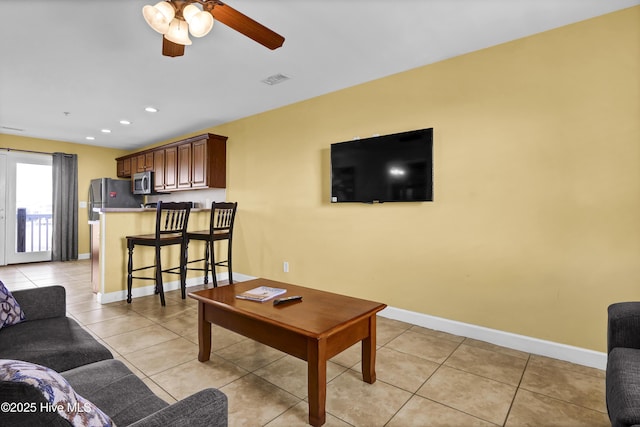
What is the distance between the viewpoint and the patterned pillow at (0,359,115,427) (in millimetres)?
653

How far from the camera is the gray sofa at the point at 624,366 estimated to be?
111 cm

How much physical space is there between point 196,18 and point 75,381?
178 cm

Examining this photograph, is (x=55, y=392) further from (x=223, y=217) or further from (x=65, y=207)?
(x=65, y=207)

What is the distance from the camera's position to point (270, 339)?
190cm

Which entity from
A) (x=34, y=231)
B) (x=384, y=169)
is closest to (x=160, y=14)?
(x=384, y=169)

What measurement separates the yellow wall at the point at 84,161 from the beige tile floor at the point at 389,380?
4.54m

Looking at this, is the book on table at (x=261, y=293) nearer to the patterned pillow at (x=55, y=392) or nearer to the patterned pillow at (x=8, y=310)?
the patterned pillow at (x=8, y=310)

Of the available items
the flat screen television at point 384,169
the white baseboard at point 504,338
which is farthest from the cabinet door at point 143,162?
the flat screen television at point 384,169

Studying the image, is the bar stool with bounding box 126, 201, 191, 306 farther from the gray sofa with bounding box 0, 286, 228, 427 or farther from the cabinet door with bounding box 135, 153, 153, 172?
the cabinet door with bounding box 135, 153, 153, 172

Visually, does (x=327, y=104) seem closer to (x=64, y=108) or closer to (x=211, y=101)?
(x=211, y=101)

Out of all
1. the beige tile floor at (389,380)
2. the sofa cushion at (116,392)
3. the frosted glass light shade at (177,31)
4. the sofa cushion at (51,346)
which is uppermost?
the frosted glass light shade at (177,31)

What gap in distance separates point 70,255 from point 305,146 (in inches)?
219

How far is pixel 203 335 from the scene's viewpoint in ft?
7.58

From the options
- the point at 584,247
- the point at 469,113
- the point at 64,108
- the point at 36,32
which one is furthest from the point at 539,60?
the point at 64,108
